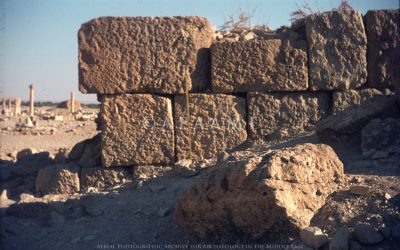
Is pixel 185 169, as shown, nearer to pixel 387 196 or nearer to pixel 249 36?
pixel 249 36

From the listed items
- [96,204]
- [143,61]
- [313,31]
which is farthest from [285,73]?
[96,204]

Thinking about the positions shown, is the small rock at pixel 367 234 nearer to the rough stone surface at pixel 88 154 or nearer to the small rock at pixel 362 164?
the small rock at pixel 362 164

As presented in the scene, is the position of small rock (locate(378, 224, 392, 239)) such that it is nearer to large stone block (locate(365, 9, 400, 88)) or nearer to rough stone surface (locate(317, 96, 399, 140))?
rough stone surface (locate(317, 96, 399, 140))

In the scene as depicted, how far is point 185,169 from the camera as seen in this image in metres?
5.84

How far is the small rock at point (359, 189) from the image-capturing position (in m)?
3.76

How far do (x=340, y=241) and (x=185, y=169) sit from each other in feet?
9.62

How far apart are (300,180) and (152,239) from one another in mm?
1344

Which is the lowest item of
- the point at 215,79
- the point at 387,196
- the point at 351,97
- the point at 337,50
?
the point at 387,196

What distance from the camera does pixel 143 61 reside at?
21.0 feet

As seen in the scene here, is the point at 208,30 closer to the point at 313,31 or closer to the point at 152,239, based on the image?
the point at 313,31

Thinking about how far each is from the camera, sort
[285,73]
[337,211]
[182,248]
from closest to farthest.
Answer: [337,211] → [182,248] → [285,73]

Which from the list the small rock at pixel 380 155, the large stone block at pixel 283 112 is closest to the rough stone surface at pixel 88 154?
the large stone block at pixel 283 112

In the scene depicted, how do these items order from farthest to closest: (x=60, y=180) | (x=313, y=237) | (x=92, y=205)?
(x=60, y=180)
(x=92, y=205)
(x=313, y=237)

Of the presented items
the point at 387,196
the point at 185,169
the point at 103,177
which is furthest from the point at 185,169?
the point at 387,196
